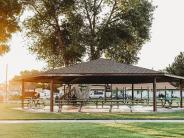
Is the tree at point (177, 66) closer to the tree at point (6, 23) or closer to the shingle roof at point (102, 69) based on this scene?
the tree at point (6, 23)

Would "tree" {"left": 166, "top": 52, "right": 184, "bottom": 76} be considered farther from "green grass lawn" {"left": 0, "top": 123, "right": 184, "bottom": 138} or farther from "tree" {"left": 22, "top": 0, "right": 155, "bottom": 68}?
"green grass lawn" {"left": 0, "top": 123, "right": 184, "bottom": 138}

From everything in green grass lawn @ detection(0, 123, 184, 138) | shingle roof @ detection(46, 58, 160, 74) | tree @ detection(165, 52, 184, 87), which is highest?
tree @ detection(165, 52, 184, 87)

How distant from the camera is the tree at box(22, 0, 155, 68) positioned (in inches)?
1853

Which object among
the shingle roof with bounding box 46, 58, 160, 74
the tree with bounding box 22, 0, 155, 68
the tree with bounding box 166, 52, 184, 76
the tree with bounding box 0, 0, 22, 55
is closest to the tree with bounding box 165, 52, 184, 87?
the tree with bounding box 166, 52, 184, 76

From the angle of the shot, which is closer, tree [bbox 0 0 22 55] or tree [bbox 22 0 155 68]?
tree [bbox 0 0 22 55]

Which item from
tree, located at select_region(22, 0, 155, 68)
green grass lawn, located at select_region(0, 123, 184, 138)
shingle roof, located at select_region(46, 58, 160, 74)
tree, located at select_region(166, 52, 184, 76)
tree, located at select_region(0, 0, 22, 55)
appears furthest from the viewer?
tree, located at select_region(166, 52, 184, 76)

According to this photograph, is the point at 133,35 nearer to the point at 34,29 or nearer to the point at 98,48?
the point at 98,48

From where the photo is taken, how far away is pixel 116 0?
4809cm

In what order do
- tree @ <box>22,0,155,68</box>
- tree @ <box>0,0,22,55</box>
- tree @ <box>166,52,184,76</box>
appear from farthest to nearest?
tree @ <box>166,52,184,76</box>, tree @ <box>22,0,155,68</box>, tree @ <box>0,0,22,55</box>

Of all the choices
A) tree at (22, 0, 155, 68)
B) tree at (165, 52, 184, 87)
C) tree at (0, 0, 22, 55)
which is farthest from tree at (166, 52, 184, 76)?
tree at (0, 0, 22, 55)

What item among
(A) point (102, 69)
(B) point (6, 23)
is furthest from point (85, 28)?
(A) point (102, 69)

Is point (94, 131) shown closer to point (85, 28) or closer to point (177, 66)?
point (85, 28)

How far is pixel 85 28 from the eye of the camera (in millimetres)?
48062

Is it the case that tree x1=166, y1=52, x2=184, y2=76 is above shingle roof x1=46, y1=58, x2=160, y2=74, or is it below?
above
